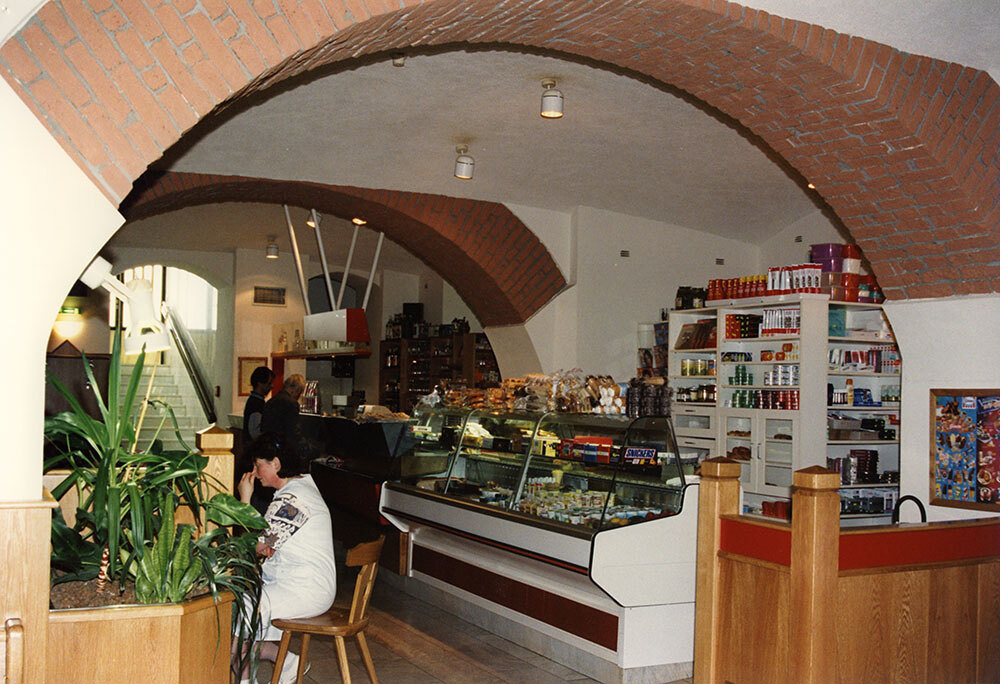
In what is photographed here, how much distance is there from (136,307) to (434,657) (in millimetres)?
2924

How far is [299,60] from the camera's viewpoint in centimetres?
397

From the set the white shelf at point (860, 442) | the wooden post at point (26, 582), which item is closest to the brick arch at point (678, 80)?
the wooden post at point (26, 582)

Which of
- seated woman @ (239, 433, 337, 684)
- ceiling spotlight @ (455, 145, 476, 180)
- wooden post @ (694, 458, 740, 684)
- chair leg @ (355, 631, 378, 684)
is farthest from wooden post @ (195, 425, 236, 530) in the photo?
ceiling spotlight @ (455, 145, 476, 180)

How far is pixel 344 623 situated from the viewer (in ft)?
13.7

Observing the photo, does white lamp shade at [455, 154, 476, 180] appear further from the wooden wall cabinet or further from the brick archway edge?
the wooden wall cabinet

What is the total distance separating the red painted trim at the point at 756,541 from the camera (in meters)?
4.16

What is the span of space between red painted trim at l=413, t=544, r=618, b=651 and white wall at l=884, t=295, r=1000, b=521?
7.04 feet

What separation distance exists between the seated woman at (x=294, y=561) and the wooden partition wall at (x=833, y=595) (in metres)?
1.80

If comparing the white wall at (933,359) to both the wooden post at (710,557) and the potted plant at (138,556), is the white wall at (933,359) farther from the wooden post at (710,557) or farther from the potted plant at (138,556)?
the potted plant at (138,556)

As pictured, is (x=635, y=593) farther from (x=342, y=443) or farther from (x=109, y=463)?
(x=342, y=443)

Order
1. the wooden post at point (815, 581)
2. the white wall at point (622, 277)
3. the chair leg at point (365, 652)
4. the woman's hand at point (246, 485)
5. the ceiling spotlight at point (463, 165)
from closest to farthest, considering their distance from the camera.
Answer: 1. the wooden post at point (815, 581)
2. the chair leg at point (365, 652)
3. the woman's hand at point (246, 485)
4. the ceiling spotlight at point (463, 165)
5. the white wall at point (622, 277)

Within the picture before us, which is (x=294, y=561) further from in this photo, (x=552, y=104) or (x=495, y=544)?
(x=552, y=104)

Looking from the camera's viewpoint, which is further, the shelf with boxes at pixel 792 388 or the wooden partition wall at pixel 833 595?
the shelf with boxes at pixel 792 388

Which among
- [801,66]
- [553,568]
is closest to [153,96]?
[801,66]
